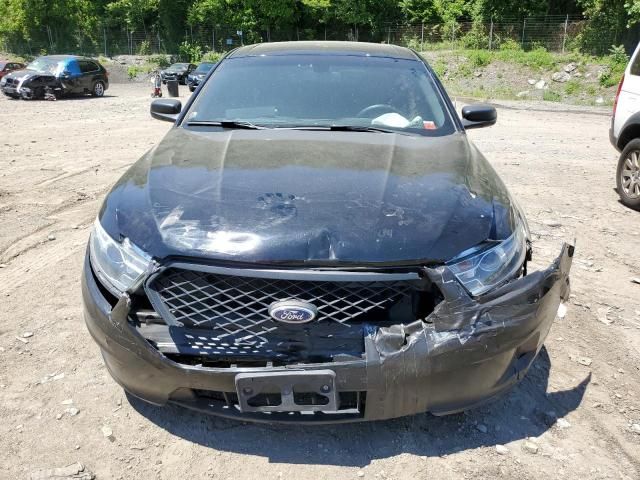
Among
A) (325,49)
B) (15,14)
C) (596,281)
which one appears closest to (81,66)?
(325,49)

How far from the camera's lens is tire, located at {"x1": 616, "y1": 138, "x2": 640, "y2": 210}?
19.3 ft

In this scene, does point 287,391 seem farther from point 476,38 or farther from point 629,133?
point 476,38

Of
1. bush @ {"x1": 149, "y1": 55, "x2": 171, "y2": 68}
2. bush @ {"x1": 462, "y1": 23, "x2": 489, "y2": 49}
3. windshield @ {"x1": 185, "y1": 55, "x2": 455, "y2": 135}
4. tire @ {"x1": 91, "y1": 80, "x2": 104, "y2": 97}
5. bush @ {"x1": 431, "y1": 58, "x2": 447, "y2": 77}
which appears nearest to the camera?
windshield @ {"x1": 185, "y1": 55, "x2": 455, "y2": 135}

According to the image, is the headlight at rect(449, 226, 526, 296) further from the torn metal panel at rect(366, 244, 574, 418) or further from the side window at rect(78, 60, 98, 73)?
Answer: the side window at rect(78, 60, 98, 73)

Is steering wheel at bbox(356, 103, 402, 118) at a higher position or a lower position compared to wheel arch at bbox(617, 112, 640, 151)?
higher

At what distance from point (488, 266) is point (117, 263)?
148 centimetres

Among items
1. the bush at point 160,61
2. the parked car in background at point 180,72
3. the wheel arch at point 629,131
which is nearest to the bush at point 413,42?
the parked car in background at point 180,72

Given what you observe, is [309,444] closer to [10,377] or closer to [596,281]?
[10,377]

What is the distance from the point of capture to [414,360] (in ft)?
6.43

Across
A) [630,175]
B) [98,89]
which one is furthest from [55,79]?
[630,175]

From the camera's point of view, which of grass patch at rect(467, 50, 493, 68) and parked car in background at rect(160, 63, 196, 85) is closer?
grass patch at rect(467, 50, 493, 68)

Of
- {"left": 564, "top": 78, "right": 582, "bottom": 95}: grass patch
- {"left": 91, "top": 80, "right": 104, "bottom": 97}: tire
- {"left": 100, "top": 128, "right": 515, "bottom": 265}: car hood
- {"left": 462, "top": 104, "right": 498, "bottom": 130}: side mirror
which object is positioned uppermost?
{"left": 462, "top": 104, "right": 498, "bottom": 130}: side mirror

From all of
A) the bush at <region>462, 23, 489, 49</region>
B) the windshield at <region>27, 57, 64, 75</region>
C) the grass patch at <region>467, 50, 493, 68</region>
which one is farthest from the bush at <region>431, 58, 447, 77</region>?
the windshield at <region>27, 57, 64, 75</region>

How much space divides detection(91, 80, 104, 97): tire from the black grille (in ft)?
71.0
